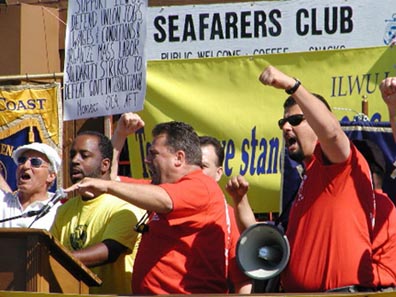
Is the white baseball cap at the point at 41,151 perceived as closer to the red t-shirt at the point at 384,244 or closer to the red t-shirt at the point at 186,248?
the red t-shirt at the point at 186,248

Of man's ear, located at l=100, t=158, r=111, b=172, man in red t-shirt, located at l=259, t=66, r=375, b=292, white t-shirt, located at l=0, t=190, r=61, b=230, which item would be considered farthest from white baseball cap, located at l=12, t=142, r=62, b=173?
man in red t-shirt, located at l=259, t=66, r=375, b=292

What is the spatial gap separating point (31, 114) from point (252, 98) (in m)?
2.37

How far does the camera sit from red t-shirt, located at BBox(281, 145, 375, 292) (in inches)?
205

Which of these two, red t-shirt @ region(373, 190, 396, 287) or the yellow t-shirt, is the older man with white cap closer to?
the yellow t-shirt

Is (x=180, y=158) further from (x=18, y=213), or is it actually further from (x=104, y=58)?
(x=104, y=58)

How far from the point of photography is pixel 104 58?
8570 millimetres

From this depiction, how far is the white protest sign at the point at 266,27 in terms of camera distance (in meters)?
8.37

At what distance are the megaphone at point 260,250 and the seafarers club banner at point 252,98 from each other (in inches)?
77.2

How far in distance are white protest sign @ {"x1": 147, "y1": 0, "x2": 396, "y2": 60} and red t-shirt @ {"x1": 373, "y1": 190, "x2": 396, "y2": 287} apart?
3.00 m

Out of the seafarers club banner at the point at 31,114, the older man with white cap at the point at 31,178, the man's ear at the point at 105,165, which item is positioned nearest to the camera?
the man's ear at the point at 105,165

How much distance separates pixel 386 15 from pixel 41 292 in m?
3.94

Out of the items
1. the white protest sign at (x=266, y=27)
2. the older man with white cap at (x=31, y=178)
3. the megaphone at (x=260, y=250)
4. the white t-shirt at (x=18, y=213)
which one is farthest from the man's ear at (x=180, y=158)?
the white protest sign at (x=266, y=27)

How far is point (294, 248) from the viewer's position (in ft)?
17.6

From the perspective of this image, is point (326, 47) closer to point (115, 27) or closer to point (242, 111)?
point (242, 111)
